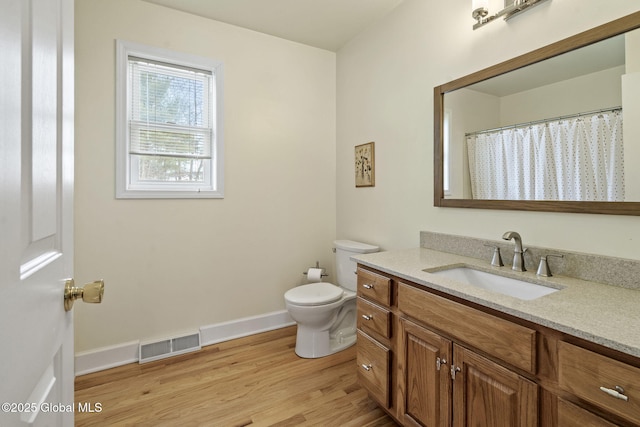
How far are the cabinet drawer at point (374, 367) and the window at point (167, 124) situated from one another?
1.60 m

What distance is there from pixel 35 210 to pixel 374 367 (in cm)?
156

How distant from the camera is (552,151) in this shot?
137 centimetres

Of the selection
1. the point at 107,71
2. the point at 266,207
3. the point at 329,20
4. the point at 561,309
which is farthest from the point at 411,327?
the point at 107,71

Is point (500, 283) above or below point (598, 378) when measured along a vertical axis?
above

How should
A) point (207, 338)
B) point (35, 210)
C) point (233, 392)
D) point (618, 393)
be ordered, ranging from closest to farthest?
point (35, 210) → point (618, 393) → point (233, 392) → point (207, 338)

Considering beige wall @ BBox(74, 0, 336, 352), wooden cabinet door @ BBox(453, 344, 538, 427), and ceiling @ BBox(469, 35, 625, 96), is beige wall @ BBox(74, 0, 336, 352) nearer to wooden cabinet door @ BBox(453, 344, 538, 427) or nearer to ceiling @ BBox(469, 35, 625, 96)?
ceiling @ BBox(469, 35, 625, 96)

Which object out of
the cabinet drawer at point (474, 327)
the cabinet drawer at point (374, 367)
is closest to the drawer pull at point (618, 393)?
the cabinet drawer at point (474, 327)

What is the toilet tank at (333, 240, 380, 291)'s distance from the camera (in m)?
2.36

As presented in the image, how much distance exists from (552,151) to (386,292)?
3.33ft

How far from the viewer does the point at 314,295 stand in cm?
222

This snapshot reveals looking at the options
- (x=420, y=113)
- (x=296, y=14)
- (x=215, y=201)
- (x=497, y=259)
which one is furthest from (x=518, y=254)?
(x=296, y=14)

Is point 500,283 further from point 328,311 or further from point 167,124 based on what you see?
point 167,124

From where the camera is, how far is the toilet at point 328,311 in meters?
2.12

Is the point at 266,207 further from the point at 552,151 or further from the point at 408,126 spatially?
the point at 552,151
